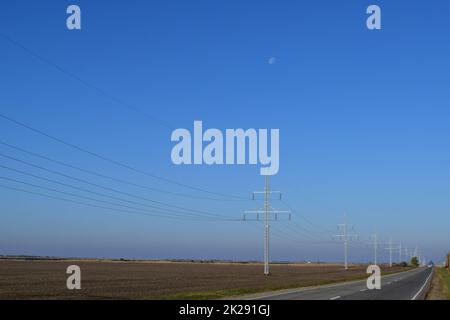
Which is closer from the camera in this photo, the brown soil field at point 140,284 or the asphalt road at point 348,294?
the asphalt road at point 348,294

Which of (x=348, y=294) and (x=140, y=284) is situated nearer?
(x=348, y=294)

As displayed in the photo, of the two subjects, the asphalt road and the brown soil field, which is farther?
the brown soil field

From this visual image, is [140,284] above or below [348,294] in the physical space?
below
